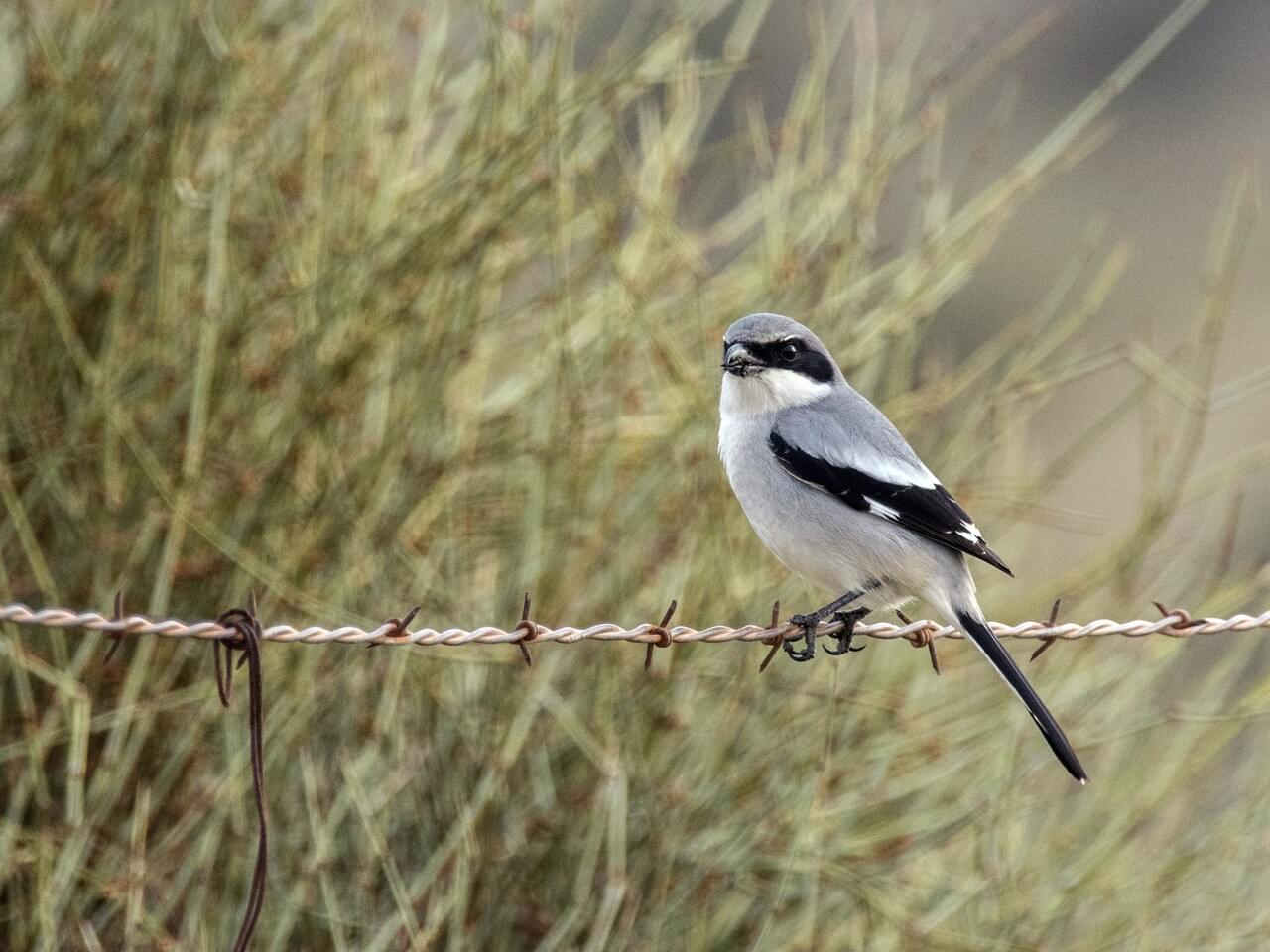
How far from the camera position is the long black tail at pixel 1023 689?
10.9ft

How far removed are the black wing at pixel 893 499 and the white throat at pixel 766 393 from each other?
0.16 m

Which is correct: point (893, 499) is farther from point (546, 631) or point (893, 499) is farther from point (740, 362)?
point (546, 631)

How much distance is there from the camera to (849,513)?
3.81 m

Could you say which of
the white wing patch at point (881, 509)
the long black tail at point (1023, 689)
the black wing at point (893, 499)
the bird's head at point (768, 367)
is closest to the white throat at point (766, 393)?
the bird's head at point (768, 367)

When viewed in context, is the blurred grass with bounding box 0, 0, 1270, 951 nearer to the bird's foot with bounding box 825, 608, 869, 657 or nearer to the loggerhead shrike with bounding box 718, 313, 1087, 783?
the bird's foot with bounding box 825, 608, 869, 657

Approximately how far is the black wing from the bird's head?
18cm

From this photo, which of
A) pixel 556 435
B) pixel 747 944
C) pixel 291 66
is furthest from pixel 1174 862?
pixel 291 66

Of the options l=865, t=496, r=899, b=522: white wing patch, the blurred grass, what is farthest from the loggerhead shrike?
the blurred grass

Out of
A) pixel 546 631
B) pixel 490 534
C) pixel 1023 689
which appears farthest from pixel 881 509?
pixel 490 534

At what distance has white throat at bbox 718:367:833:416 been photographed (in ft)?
13.1

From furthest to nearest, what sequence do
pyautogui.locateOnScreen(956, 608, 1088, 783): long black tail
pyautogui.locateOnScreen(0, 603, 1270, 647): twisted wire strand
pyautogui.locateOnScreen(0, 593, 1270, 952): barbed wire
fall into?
pyautogui.locateOnScreen(956, 608, 1088, 783): long black tail, pyautogui.locateOnScreen(0, 603, 1270, 647): twisted wire strand, pyautogui.locateOnScreen(0, 593, 1270, 952): barbed wire

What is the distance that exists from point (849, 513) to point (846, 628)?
0.95 ft

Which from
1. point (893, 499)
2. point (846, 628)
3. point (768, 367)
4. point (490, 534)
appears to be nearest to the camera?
point (893, 499)

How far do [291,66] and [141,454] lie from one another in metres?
1.53
